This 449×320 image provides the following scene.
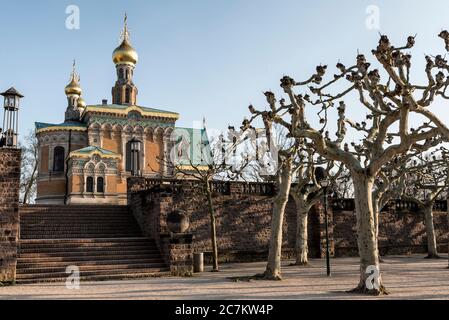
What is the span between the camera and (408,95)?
36.4 ft

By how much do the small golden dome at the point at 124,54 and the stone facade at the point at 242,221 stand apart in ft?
105

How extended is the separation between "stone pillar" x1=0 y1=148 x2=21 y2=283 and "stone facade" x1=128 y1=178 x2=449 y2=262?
17.1ft

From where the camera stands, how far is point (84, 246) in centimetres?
1655

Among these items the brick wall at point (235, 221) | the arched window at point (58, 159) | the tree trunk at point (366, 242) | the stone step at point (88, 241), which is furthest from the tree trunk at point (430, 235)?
the arched window at point (58, 159)

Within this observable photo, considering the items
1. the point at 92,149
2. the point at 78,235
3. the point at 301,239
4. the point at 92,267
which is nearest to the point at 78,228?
the point at 78,235

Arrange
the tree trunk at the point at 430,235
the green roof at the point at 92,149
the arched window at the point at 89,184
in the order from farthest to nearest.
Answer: the green roof at the point at 92,149, the arched window at the point at 89,184, the tree trunk at the point at 430,235

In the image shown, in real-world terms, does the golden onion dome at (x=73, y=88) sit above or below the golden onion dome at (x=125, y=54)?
below

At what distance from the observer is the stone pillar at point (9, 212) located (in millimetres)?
14070

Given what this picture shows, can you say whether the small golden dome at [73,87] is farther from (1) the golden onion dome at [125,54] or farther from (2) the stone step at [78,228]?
(2) the stone step at [78,228]

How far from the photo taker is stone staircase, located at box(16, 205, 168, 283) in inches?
589

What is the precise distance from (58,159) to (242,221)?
94.2 feet

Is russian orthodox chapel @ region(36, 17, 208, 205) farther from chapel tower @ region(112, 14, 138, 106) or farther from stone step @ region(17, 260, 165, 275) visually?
stone step @ region(17, 260, 165, 275)

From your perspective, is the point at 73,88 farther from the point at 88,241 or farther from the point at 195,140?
the point at 88,241
